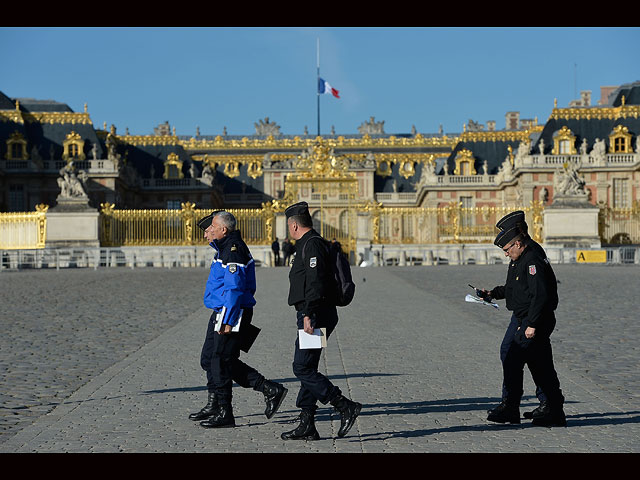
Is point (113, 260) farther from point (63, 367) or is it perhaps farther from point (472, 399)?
point (472, 399)

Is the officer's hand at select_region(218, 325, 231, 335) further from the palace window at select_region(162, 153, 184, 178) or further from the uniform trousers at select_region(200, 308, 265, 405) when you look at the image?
the palace window at select_region(162, 153, 184, 178)

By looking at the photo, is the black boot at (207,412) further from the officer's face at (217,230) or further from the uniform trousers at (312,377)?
the officer's face at (217,230)

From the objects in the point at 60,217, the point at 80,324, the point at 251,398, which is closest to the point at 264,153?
the point at 60,217

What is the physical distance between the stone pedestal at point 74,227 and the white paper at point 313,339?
2692cm

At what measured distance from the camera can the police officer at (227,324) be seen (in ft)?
19.4

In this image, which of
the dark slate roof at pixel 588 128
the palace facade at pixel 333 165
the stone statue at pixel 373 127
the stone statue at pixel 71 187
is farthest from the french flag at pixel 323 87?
the stone statue at pixel 373 127

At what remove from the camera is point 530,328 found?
586 cm

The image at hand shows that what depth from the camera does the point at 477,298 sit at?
21.3 feet

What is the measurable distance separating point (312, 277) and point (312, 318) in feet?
0.83

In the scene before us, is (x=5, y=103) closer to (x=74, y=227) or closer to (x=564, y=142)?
(x=74, y=227)

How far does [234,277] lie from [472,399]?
2.11 metres
